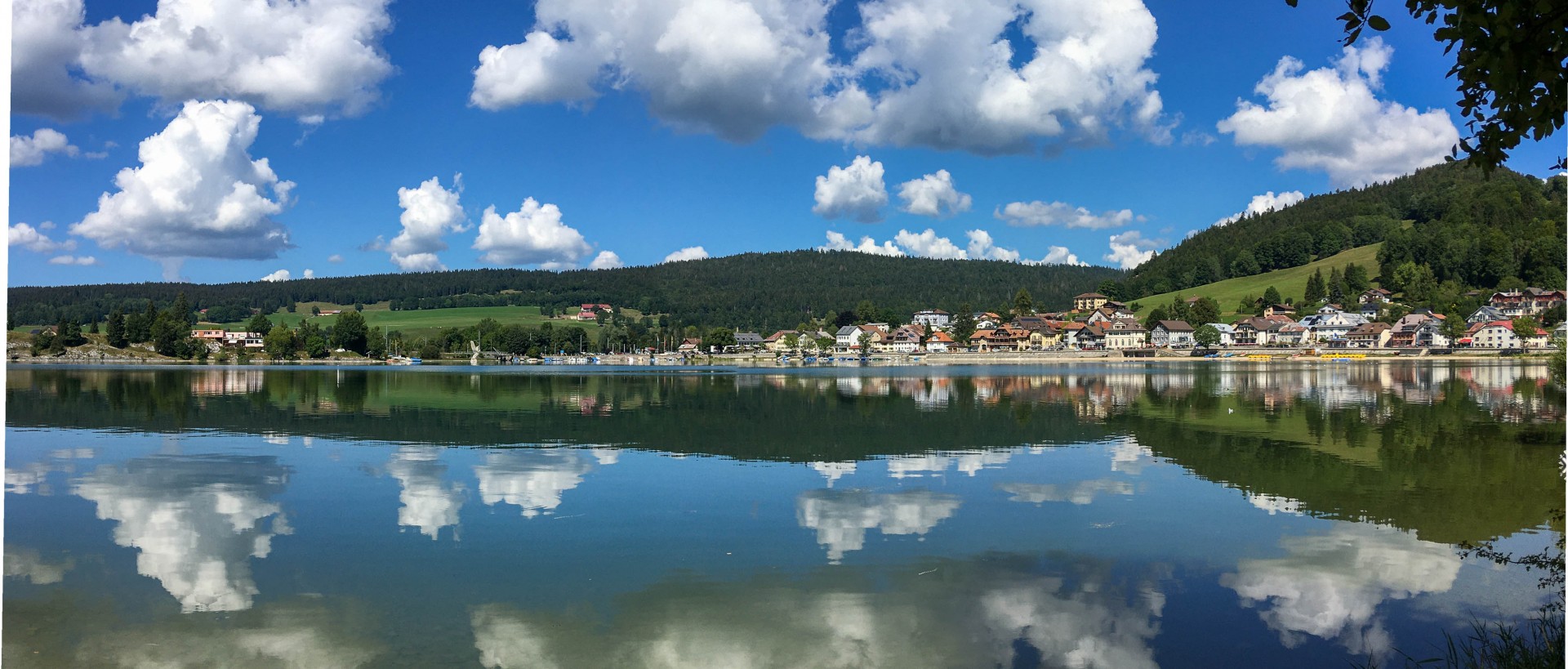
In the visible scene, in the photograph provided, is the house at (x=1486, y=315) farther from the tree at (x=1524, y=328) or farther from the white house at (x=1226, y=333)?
the white house at (x=1226, y=333)

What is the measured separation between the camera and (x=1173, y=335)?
15750cm

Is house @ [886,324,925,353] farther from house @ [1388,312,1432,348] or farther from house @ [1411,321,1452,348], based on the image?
house @ [1411,321,1452,348]

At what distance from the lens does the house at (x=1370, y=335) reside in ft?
455

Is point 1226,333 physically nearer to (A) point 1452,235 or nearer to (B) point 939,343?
(A) point 1452,235

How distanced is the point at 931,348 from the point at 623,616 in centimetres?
17278

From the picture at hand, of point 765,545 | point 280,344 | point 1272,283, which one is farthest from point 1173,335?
point 765,545

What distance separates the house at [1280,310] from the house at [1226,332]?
1121 cm

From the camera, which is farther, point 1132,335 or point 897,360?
point 1132,335

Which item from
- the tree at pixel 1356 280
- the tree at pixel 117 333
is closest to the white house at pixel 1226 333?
the tree at pixel 1356 280

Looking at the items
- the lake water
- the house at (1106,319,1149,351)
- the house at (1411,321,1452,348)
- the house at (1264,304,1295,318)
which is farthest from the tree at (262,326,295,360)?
the house at (1411,321,1452,348)

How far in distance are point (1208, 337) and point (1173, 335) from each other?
11.8m

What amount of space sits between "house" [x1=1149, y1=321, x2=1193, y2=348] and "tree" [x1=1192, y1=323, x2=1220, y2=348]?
831cm

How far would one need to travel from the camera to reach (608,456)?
2327cm

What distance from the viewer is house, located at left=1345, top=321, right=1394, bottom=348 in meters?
139
